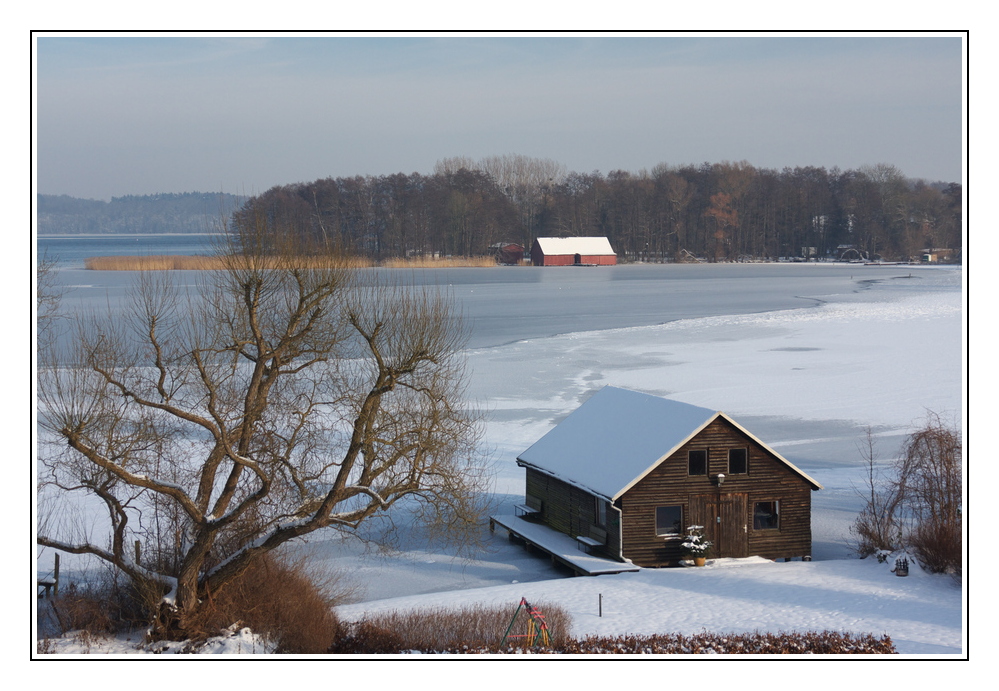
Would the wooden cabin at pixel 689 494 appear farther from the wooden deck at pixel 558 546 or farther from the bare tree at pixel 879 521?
the bare tree at pixel 879 521

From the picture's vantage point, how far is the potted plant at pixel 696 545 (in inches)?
771

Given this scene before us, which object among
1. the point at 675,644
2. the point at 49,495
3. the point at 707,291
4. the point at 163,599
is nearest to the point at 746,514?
the point at 675,644

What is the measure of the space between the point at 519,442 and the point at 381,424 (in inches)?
531

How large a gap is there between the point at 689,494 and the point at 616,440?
2444 mm

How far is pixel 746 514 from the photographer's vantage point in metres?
20.4

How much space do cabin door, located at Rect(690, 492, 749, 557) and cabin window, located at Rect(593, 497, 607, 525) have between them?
6.37 feet

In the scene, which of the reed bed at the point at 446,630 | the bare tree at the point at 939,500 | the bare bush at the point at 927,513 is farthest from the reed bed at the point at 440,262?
the reed bed at the point at 446,630

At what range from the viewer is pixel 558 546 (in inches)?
817

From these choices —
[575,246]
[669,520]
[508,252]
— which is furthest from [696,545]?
[575,246]

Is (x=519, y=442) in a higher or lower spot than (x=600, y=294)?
lower

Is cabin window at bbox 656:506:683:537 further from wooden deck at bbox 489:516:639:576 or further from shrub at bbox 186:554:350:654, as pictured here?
shrub at bbox 186:554:350:654

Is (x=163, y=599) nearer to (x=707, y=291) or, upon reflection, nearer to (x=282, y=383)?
(x=282, y=383)

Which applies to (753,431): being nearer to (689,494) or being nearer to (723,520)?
(723,520)

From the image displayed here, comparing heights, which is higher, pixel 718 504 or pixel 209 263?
pixel 209 263
